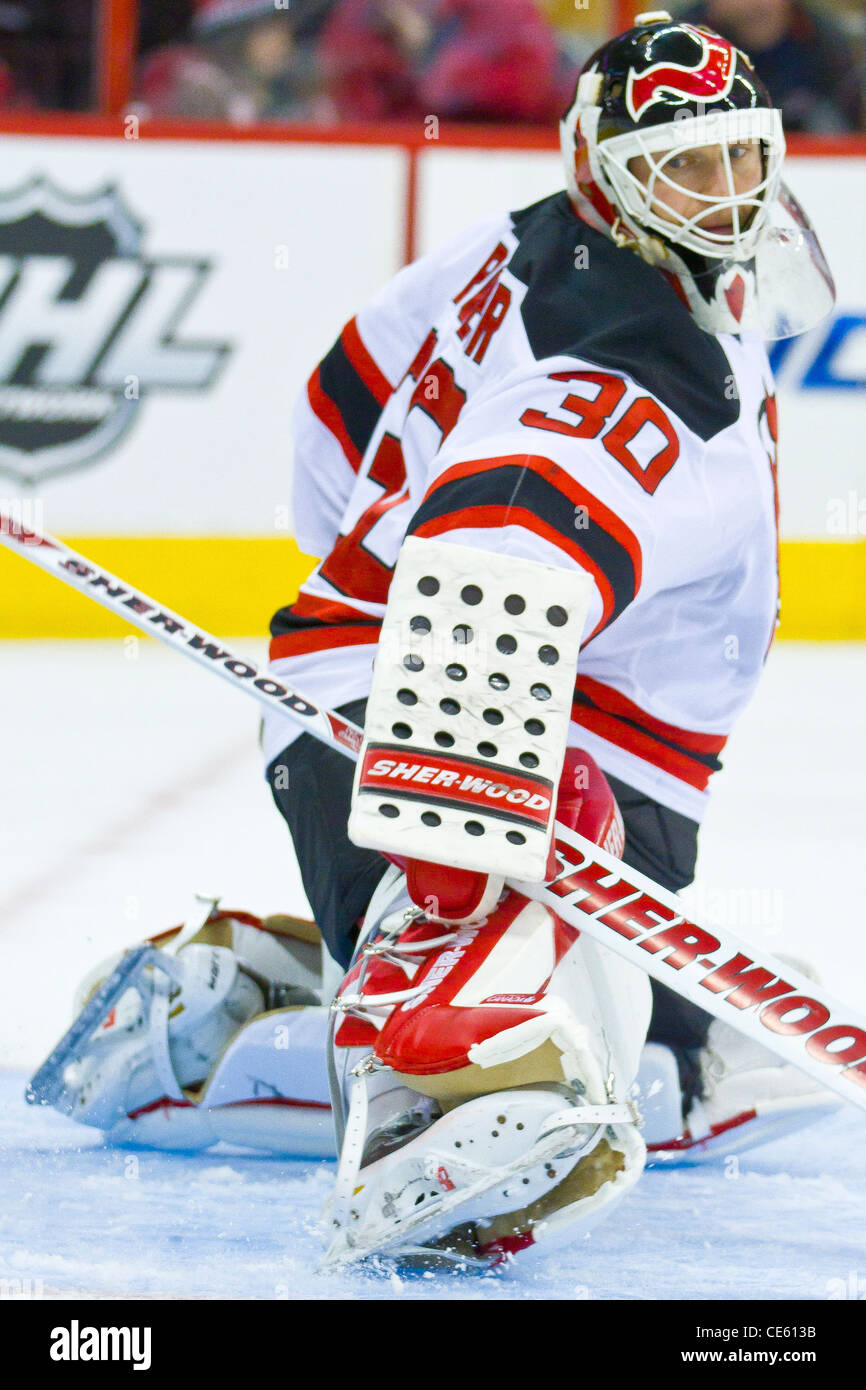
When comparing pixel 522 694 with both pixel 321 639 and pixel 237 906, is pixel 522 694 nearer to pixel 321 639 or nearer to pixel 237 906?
pixel 321 639

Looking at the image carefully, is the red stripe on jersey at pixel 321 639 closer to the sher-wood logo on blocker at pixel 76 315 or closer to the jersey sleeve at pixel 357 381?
the jersey sleeve at pixel 357 381

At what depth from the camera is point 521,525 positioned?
1440mm

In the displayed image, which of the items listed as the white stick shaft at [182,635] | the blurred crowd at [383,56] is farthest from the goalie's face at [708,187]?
the blurred crowd at [383,56]

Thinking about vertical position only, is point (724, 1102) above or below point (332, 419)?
below

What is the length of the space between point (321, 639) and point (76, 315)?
8.39 feet

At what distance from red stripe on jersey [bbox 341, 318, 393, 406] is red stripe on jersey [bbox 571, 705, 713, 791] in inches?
19.0

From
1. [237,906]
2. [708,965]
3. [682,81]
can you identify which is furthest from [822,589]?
[708,965]

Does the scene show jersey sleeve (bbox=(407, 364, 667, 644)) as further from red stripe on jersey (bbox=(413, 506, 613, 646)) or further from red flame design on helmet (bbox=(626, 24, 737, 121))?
red flame design on helmet (bbox=(626, 24, 737, 121))

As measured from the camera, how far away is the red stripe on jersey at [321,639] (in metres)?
1.88

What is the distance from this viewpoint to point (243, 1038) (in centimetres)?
194

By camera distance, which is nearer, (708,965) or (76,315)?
(708,965)

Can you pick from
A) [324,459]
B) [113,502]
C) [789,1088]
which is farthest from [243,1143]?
[113,502]

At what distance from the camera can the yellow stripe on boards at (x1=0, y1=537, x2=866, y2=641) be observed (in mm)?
4422
